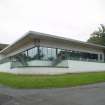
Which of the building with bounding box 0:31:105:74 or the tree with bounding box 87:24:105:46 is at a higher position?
the tree with bounding box 87:24:105:46

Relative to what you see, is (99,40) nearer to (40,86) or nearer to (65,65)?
(65,65)

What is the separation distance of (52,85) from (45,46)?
13.8 metres

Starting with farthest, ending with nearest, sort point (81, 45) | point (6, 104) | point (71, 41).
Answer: point (81, 45) → point (71, 41) → point (6, 104)

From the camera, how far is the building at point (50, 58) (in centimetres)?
2566

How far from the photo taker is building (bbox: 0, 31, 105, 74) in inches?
1010

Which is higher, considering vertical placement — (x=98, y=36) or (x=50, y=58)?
(x=98, y=36)

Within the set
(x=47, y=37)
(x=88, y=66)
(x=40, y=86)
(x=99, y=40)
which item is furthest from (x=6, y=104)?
(x=99, y=40)

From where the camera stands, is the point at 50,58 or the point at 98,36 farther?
the point at 98,36

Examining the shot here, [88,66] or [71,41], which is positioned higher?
[71,41]

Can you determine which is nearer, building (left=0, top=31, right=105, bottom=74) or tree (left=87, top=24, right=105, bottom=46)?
building (left=0, top=31, right=105, bottom=74)

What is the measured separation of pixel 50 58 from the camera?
29.7 m

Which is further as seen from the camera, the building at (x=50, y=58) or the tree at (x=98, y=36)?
the tree at (x=98, y=36)

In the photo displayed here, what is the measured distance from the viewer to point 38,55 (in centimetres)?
2894

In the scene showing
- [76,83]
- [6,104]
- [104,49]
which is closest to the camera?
[6,104]
